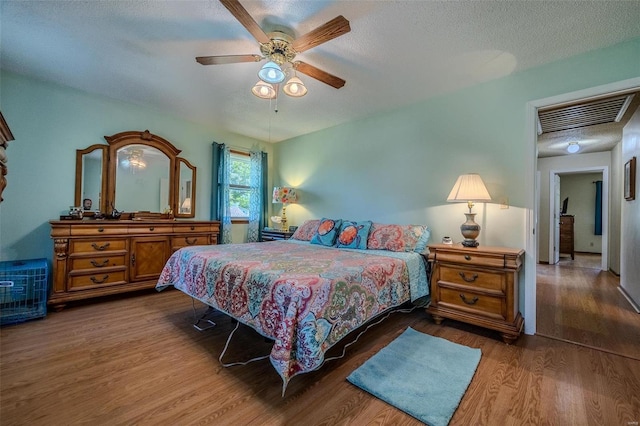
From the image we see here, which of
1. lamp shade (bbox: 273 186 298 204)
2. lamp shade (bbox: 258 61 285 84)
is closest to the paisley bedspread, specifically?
lamp shade (bbox: 258 61 285 84)

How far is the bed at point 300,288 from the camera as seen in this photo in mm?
1421

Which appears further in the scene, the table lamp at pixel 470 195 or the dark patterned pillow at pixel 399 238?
the dark patterned pillow at pixel 399 238

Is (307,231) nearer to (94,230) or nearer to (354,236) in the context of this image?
(354,236)

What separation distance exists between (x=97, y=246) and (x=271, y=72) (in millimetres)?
2752

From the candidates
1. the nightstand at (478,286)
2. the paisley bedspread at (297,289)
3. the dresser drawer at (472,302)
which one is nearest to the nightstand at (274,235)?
the paisley bedspread at (297,289)

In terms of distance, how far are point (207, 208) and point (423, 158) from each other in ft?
11.1

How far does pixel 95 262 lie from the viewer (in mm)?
2957

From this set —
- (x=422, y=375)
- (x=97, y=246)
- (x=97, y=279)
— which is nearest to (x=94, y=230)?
(x=97, y=246)

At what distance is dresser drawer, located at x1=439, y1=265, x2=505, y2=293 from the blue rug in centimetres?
54

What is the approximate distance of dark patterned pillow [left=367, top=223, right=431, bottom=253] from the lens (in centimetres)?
285

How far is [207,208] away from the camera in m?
4.36

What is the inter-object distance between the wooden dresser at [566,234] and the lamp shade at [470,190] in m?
6.17

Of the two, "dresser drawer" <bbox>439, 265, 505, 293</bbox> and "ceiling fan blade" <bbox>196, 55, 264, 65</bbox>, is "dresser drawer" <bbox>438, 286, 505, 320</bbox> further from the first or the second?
"ceiling fan blade" <bbox>196, 55, 264, 65</bbox>

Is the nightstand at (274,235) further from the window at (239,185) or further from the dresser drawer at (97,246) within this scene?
the dresser drawer at (97,246)
